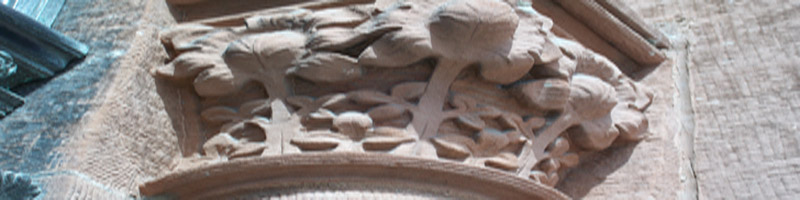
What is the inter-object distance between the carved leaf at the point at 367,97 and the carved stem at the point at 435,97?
55 mm

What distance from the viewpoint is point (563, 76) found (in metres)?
1.44

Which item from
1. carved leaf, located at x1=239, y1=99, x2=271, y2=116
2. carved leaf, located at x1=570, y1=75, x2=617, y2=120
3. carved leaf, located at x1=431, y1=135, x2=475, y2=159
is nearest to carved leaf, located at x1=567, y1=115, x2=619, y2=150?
carved leaf, located at x1=570, y1=75, x2=617, y2=120

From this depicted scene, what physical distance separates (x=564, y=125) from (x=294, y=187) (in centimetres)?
49

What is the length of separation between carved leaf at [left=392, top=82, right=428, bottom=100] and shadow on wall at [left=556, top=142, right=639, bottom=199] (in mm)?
387

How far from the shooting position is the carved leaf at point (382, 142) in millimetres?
1301

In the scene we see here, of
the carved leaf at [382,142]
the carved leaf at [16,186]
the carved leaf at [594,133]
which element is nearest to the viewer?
the carved leaf at [16,186]

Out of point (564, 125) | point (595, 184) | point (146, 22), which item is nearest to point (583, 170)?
point (595, 184)

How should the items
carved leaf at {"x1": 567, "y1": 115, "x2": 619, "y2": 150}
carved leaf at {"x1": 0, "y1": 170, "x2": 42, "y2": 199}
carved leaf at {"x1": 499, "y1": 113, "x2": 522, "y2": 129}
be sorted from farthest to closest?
carved leaf at {"x1": 567, "y1": 115, "x2": 619, "y2": 150} < carved leaf at {"x1": 499, "y1": 113, "x2": 522, "y2": 129} < carved leaf at {"x1": 0, "y1": 170, "x2": 42, "y2": 199}

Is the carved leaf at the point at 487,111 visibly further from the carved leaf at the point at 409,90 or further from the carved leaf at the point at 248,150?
the carved leaf at the point at 248,150

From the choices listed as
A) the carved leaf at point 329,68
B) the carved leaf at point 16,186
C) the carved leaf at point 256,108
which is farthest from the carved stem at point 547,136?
the carved leaf at point 16,186

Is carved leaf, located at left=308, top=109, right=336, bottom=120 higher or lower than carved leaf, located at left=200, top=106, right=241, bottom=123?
higher

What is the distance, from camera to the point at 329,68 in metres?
1.33

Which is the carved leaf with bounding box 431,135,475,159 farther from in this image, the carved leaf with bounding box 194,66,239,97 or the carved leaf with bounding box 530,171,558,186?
the carved leaf with bounding box 194,66,239,97

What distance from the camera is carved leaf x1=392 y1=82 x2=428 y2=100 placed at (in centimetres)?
135
